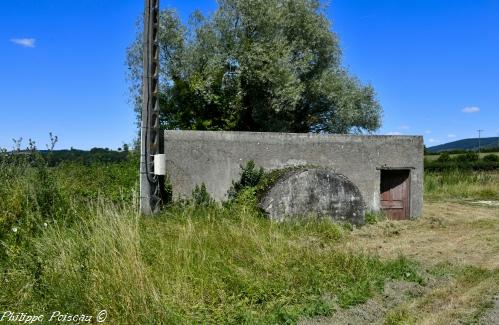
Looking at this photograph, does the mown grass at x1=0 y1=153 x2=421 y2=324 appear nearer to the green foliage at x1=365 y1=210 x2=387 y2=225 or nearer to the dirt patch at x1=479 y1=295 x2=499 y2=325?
the dirt patch at x1=479 y1=295 x2=499 y2=325

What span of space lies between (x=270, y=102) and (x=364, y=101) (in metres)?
6.23

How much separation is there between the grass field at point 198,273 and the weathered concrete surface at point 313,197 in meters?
1.86

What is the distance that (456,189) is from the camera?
2291 cm

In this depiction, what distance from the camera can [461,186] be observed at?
76.5 ft

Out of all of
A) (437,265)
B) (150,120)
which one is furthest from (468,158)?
(150,120)

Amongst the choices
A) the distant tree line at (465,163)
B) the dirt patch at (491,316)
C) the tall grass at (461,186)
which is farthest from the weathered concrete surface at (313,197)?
the distant tree line at (465,163)

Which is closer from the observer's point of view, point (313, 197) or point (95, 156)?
point (313, 197)

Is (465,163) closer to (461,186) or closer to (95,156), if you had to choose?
(461,186)

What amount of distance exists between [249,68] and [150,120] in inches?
449

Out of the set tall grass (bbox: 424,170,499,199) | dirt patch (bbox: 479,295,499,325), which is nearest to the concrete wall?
dirt patch (bbox: 479,295,499,325)

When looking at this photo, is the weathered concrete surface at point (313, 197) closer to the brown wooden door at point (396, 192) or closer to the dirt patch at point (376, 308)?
the brown wooden door at point (396, 192)

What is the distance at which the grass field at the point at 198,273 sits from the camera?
4980mm

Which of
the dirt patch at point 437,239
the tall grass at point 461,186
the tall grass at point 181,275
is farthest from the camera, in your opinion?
the tall grass at point 461,186

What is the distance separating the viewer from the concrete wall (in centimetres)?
1127
